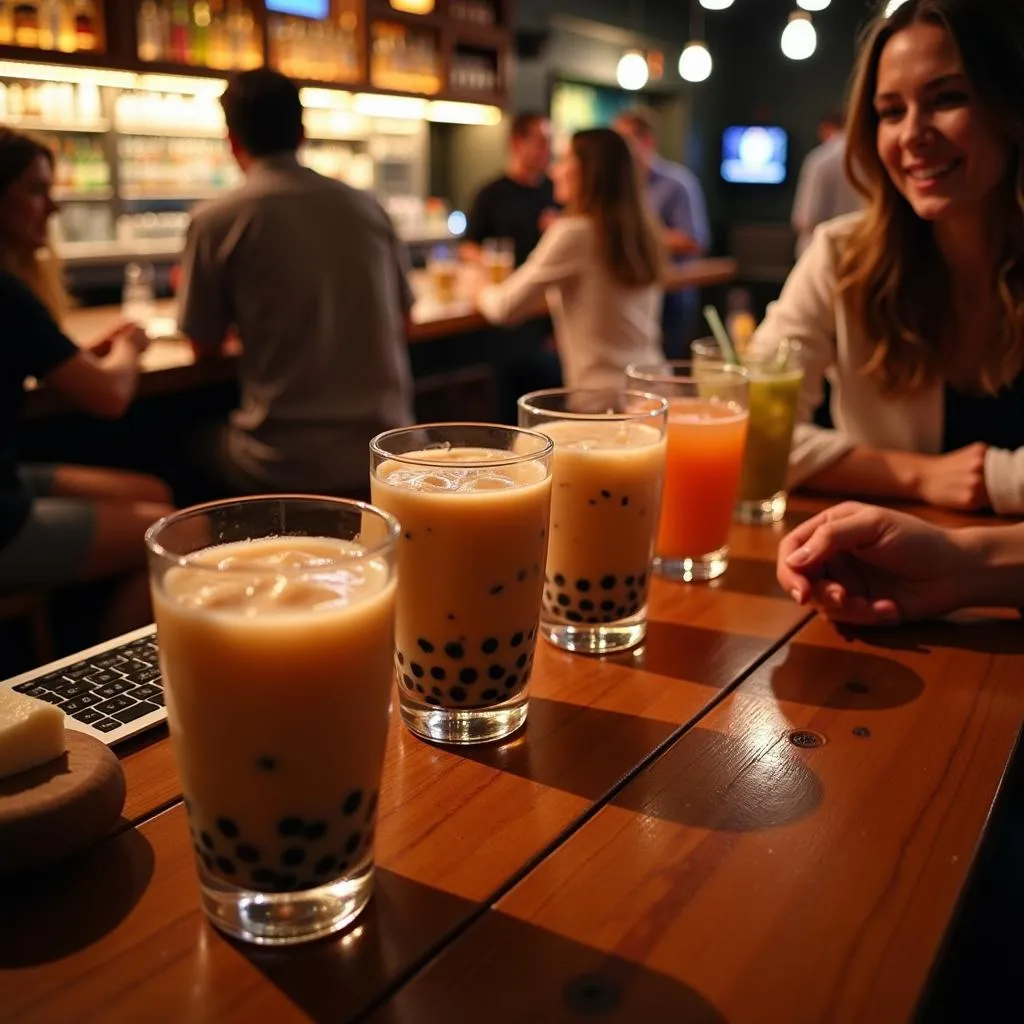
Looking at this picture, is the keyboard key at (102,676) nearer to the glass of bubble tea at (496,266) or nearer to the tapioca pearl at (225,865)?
the tapioca pearl at (225,865)

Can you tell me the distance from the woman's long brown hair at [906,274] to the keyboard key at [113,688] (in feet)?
4.52

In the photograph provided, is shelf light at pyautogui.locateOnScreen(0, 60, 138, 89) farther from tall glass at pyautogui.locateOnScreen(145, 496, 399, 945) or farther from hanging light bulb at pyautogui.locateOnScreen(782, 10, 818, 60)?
tall glass at pyautogui.locateOnScreen(145, 496, 399, 945)

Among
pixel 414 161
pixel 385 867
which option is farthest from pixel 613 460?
pixel 414 161

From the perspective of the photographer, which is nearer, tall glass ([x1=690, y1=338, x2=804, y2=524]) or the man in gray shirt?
tall glass ([x1=690, y1=338, x2=804, y2=524])

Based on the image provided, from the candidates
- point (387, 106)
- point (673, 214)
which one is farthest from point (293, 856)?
point (673, 214)

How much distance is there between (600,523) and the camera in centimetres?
107

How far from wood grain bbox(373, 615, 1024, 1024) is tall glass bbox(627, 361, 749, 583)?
306 millimetres

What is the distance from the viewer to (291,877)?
0.66 m

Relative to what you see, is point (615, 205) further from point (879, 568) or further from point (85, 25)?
point (879, 568)

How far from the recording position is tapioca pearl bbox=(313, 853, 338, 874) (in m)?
0.67

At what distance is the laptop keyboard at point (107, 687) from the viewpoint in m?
0.92

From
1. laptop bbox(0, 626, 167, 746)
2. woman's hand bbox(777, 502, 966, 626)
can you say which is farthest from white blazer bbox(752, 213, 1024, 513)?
laptop bbox(0, 626, 167, 746)

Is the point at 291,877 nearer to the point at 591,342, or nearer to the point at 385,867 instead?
the point at 385,867

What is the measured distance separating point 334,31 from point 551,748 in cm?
586
